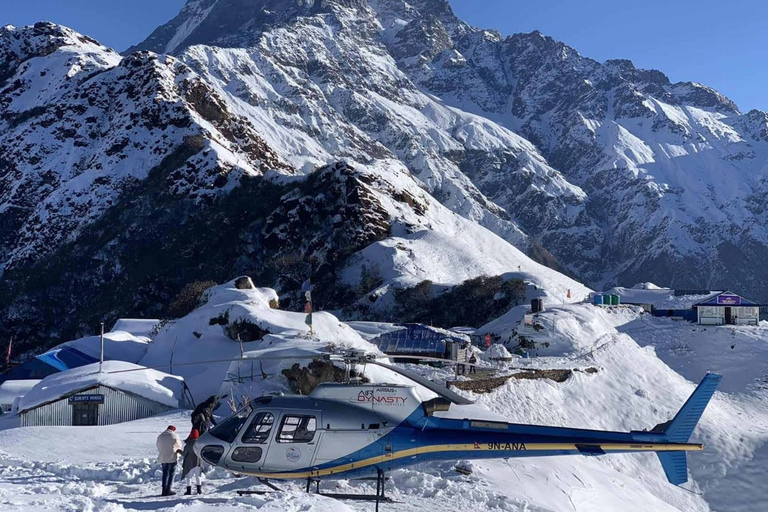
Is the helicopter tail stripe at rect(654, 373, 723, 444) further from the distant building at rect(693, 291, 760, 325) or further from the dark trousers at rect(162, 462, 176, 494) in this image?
the distant building at rect(693, 291, 760, 325)

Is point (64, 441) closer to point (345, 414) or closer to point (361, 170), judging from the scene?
point (345, 414)

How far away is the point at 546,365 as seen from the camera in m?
43.1

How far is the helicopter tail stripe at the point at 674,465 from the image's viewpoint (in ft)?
52.1

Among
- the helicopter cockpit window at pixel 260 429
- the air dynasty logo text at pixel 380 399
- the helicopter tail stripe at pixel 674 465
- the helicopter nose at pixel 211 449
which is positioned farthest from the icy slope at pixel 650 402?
→ the helicopter nose at pixel 211 449

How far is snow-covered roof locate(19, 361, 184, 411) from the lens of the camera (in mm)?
30344

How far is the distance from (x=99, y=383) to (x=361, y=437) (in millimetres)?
21281

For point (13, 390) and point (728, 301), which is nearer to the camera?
point (13, 390)

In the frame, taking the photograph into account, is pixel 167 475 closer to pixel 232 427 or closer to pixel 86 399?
pixel 232 427

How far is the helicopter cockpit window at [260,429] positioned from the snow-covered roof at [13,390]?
31.7 meters

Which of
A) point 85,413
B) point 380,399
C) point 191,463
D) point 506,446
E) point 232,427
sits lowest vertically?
point 85,413

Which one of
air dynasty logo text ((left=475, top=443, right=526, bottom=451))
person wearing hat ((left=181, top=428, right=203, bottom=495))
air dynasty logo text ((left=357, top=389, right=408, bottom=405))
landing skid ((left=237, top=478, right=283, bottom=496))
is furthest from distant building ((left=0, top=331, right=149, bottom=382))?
air dynasty logo text ((left=475, top=443, right=526, bottom=451))

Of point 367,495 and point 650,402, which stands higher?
point 367,495

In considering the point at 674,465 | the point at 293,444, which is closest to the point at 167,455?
the point at 293,444

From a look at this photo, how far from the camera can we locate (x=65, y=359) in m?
47.8
